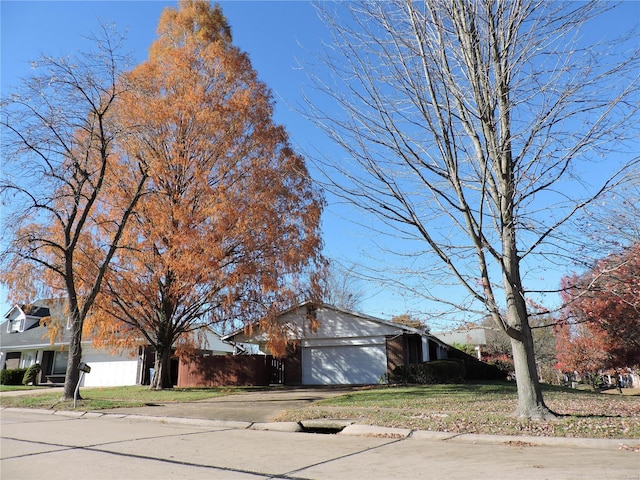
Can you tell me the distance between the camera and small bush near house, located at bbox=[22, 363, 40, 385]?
28156 mm

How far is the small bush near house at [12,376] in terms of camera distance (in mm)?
27984

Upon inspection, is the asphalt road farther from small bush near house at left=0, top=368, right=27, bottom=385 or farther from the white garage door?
small bush near house at left=0, top=368, right=27, bottom=385

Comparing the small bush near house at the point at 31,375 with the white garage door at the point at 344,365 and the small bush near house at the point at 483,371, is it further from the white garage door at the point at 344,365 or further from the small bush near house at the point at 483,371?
the small bush near house at the point at 483,371

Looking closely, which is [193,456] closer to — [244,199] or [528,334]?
[528,334]

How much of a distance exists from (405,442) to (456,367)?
1605cm

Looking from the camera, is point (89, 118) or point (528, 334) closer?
point (528, 334)

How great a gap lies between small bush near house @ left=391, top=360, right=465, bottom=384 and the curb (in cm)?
1259

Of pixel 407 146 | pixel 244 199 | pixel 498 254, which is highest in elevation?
pixel 244 199

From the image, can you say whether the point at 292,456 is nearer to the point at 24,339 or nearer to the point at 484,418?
the point at 484,418

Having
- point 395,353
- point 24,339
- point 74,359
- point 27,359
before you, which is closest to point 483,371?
point 395,353

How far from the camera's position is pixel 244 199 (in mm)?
17266

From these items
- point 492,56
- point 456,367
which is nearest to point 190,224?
point 492,56

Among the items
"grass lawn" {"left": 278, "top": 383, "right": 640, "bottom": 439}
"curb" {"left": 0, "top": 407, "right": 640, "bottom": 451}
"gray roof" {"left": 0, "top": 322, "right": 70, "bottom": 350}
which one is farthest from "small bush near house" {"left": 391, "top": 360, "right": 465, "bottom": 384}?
"gray roof" {"left": 0, "top": 322, "right": 70, "bottom": 350}

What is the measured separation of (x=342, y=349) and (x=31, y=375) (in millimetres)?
19610
